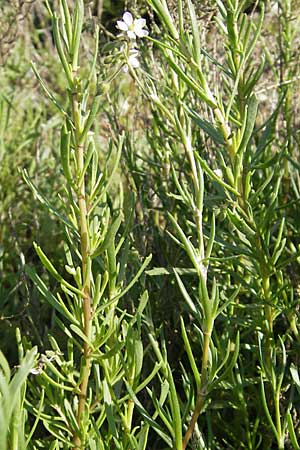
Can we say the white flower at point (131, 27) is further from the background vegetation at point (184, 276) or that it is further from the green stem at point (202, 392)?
the green stem at point (202, 392)

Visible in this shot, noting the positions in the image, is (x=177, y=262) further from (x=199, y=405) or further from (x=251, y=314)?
(x=199, y=405)

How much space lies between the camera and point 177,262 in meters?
1.43

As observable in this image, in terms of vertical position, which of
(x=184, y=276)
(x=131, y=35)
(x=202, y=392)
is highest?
(x=131, y=35)

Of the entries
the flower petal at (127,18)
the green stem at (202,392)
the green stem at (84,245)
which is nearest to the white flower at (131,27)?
the flower petal at (127,18)

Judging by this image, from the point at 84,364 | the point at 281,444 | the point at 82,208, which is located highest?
the point at 82,208

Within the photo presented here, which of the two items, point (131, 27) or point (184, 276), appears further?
point (184, 276)

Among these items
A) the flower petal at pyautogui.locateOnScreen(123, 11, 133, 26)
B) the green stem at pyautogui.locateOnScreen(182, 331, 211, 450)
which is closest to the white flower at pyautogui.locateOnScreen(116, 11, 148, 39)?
the flower petal at pyautogui.locateOnScreen(123, 11, 133, 26)

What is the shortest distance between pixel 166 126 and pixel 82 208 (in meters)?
0.71

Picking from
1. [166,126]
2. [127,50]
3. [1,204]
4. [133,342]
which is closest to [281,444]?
[133,342]

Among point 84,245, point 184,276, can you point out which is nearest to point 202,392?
point 84,245

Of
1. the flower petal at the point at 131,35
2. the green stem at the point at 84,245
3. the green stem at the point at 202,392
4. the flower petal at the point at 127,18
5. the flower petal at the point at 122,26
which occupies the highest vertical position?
the flower petal at the point at 127,18

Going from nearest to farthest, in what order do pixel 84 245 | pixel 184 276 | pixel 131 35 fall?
1. pixel 84 245
2. pixel 131 35
3. pixel 184 276

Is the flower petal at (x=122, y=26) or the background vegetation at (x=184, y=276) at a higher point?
the flower petal at (x=122, y=26)

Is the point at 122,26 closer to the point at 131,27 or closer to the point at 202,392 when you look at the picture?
the point at 131,27
